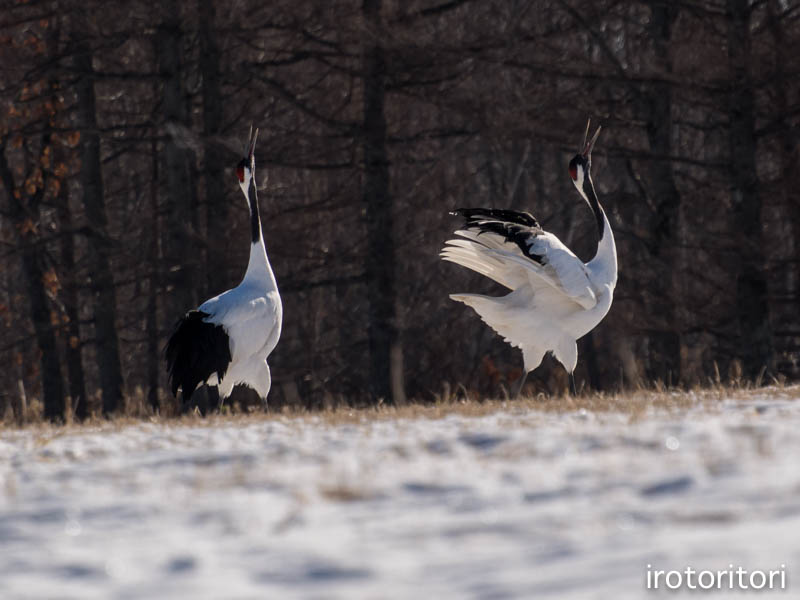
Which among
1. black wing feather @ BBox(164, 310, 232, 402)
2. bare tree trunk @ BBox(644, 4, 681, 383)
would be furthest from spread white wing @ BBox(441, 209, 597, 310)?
bare tree trunk @ BBox(644, 4, 681, 383)

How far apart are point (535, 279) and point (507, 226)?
23.8 inches

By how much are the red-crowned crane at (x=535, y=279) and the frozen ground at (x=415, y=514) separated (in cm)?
495

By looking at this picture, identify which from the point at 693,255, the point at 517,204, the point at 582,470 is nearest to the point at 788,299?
the point at 693,255

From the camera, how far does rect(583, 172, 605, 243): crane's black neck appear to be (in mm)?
12242

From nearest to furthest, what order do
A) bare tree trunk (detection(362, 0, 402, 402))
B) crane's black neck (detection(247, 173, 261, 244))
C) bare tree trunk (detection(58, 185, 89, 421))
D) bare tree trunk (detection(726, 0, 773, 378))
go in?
crane's black neck (detection(247, 173, 261, 244)) → bare tree trunk (detection(726, 0, 773, 378)) → bare tree trunk (detection(362, 0, 402, 402)) → bare tree trunk (detection(58, 185, 89, 421))

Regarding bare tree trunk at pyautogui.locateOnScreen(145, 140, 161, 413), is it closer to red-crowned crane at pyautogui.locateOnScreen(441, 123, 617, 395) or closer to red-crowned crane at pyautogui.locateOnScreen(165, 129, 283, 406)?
red-crowned crane at pyautogui.locateOnScreen(165, 129, 283, 406)

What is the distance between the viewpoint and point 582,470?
4820 millimetres

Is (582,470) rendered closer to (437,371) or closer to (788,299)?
(788,299)

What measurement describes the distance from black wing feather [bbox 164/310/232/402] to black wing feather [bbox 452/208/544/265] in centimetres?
238

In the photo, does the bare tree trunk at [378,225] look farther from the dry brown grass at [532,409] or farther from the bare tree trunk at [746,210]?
the dry brown grass at [532,409]

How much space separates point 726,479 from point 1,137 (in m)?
16.0

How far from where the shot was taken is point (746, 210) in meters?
17.1

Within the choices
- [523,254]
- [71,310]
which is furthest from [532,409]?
[71,310]

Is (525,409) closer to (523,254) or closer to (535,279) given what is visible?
(523,254)
